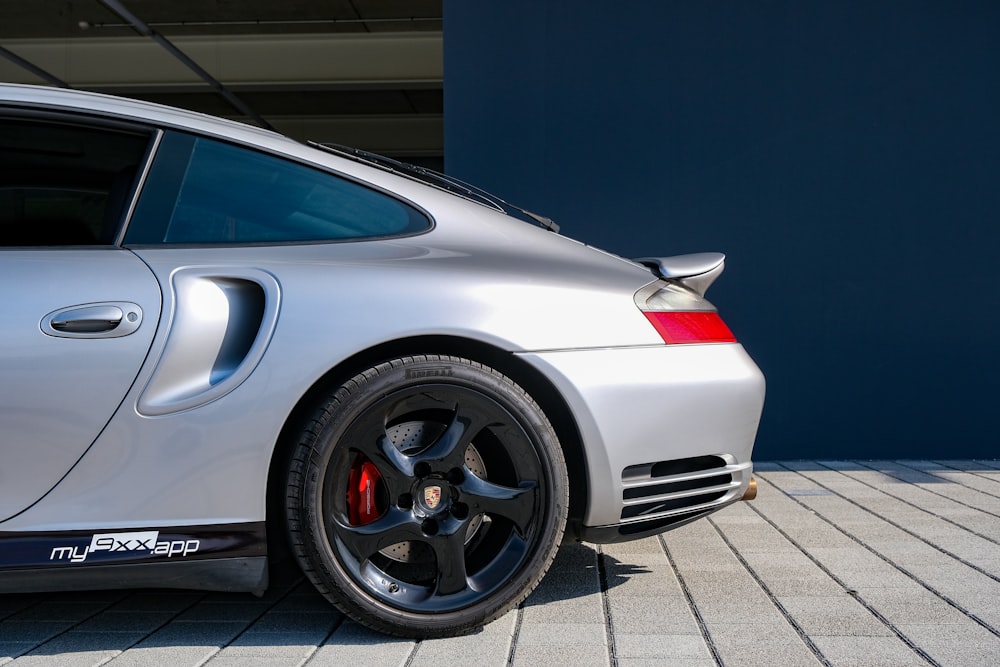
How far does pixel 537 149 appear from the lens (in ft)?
16.7

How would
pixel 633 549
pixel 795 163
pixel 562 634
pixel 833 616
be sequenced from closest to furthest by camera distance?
1. pixel 562 634
2. pixel 833 616
3. pixel 633 549
4. pixel 795 163

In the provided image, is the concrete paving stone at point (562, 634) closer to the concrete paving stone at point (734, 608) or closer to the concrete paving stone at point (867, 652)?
the concrete paving stone at point (734, 608)

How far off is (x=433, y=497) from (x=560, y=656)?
1.57 feet

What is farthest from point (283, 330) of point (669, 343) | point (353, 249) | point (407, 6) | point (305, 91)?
point (305, 91)

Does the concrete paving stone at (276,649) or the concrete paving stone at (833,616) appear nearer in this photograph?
the concrete paving stone at (276,649)

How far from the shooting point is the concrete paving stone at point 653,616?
7.55 feet

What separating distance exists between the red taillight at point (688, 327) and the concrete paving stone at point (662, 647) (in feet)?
2.41

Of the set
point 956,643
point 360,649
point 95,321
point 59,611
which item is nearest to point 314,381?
point 95,321

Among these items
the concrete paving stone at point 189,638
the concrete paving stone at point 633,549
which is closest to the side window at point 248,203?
the concrete paving stone at point 189,638

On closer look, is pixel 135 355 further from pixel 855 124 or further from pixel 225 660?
pixel 855 124

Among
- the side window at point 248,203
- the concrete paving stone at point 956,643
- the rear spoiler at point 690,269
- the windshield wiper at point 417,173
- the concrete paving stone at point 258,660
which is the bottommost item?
the concrete paving stone at point 258,660

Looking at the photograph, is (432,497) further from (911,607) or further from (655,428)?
(911,607)

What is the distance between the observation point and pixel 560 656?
2113 millimetres

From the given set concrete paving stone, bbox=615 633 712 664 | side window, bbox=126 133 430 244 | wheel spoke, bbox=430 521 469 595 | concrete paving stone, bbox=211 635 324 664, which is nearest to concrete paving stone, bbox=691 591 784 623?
concrete paving stone, bbox=615 633 712 664
